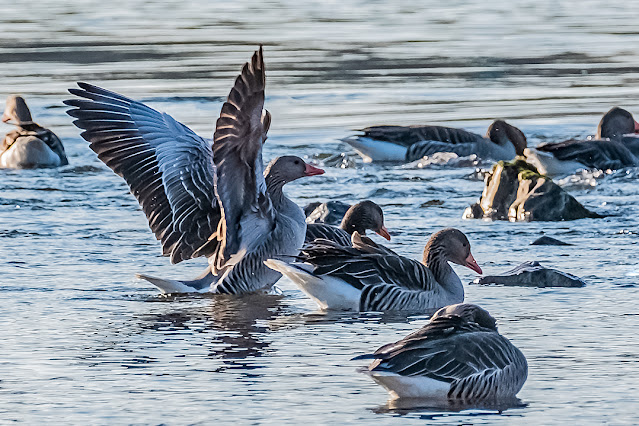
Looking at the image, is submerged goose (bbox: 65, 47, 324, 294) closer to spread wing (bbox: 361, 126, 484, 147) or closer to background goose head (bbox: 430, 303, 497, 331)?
background goose head (bbox: 430, 303, 497, 331)

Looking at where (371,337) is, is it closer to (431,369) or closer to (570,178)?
(431,369)

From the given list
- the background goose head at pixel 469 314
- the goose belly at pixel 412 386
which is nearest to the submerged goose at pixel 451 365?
the goose belly at pixel 412 386

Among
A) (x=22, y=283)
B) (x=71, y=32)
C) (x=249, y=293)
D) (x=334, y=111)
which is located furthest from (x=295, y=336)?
(x=71, y=32)

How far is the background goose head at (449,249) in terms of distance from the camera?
9945mm

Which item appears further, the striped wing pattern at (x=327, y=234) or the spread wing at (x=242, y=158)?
the striped wing pattern at (x=327, y=234)

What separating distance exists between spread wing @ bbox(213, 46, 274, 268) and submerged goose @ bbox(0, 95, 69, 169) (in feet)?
21.9

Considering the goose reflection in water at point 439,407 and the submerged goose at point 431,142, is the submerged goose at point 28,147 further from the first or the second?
the goose reflection in water at point 439,407

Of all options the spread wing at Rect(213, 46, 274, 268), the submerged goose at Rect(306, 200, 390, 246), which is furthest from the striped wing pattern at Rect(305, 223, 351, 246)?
the spread wing at Rect(213, 46, 274, 268)

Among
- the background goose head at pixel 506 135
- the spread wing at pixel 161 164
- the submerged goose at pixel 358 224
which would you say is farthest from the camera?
the background goose head at pixel 506 135

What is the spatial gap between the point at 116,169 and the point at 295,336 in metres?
2.86

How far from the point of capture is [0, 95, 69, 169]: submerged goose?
1661cm

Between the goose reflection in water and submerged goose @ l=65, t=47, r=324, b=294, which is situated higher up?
submerged goose @ l=65, t=47, r=324, b=294

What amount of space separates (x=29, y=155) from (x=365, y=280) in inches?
326

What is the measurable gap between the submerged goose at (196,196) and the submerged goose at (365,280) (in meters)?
0.65
